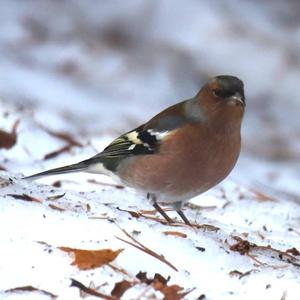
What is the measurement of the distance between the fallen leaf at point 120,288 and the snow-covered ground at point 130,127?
1 centimetres

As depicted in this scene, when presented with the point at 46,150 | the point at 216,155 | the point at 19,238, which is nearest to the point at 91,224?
the point at 19,238

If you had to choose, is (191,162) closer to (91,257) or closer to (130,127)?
(91,257)

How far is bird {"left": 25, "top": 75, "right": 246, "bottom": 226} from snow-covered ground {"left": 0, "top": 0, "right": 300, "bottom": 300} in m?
0.22

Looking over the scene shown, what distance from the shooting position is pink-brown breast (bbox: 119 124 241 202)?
4.81m

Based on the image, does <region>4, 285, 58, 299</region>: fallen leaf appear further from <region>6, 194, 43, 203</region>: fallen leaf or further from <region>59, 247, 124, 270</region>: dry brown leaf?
<region>6, 194, 43, 203</region>: fallen leaf

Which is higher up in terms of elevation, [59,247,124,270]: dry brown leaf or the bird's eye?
the bird's eye

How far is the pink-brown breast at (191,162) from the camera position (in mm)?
4812

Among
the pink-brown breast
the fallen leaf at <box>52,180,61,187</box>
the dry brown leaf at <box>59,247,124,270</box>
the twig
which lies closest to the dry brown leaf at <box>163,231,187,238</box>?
the twig

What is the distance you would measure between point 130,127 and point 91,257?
5.17 metres

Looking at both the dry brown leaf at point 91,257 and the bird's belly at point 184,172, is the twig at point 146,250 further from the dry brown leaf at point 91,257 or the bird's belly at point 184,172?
the bird's belly at point 184,172

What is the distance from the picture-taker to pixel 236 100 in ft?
16.0

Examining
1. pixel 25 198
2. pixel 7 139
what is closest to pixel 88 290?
pixel 25 198

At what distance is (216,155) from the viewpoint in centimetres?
481

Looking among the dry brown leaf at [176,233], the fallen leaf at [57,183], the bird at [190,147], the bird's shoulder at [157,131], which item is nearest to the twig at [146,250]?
the dry brown leaf at [176,233]
